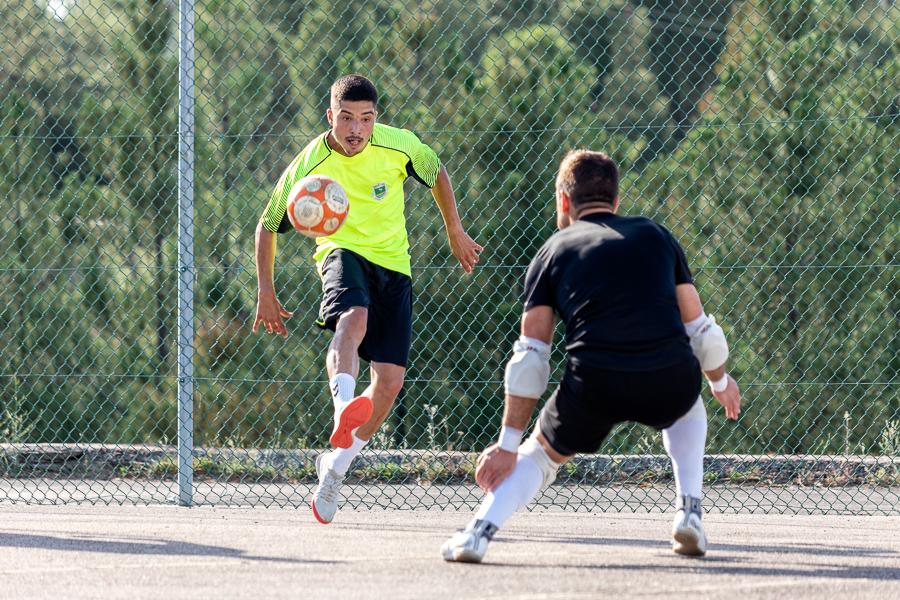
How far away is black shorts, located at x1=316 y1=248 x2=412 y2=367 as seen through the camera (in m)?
5.08

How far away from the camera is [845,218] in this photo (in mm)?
8945

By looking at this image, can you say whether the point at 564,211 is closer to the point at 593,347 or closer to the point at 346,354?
the point at 593,347

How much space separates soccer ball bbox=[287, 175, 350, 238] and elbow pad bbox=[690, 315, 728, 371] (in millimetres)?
1605

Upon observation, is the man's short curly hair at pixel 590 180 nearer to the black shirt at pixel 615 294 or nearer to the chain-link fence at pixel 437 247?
the black shirt at pixel 615 294

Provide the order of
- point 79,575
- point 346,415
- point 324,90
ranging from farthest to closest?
point 324,90 → point 346,415 → point 79,575

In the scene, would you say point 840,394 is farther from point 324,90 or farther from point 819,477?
point 324,90

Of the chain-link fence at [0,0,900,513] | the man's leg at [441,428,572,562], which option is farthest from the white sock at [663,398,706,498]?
the chain-link fence at [0,0,900,513]

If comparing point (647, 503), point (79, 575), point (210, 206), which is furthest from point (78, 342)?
point (79, 575)

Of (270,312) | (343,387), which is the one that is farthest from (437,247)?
(343,387)

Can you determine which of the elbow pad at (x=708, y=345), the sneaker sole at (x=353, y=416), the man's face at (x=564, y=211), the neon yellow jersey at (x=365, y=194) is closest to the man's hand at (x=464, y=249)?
the neon yellow jersey at (x=365, y=194)

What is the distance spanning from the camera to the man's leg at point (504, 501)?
378 centimetres

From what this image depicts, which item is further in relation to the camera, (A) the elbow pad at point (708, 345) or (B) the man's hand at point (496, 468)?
(A) the elbow pad at point (708, 345)

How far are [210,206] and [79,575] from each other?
6.34 metres

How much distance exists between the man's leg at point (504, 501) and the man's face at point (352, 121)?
171 cm
